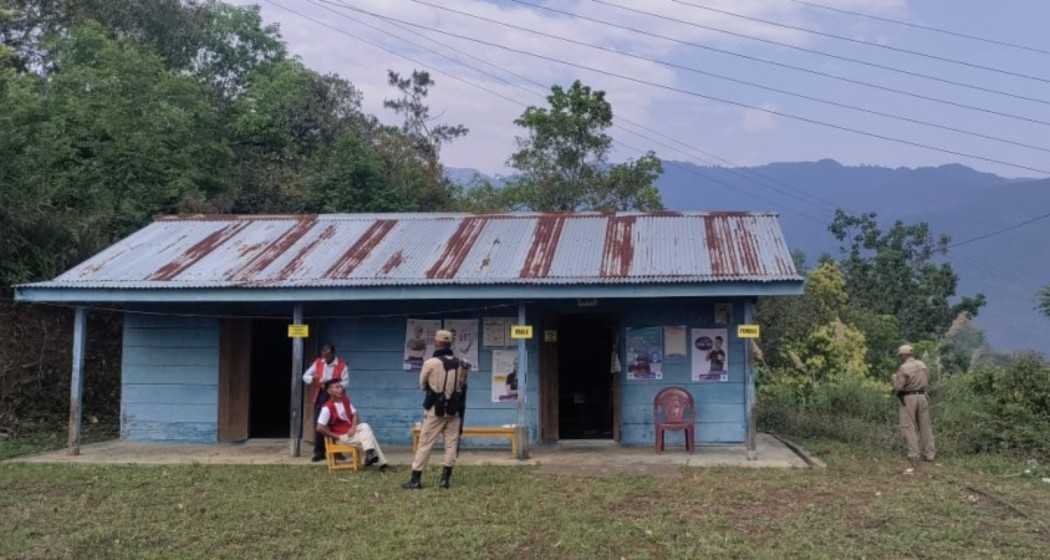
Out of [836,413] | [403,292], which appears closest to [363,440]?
[403,292]

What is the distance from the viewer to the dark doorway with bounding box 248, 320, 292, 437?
43.7ft

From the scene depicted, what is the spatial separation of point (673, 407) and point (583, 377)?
5.58ft

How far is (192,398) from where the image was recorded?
12.7 metres

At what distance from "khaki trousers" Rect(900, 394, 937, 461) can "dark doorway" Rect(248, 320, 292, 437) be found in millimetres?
8714

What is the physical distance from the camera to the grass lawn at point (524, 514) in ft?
21.6

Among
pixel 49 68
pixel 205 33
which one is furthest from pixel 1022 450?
pixel 205 33

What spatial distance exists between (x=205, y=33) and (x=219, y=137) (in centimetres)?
756

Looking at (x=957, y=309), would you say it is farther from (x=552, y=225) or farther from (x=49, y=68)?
(x=49, y=68)

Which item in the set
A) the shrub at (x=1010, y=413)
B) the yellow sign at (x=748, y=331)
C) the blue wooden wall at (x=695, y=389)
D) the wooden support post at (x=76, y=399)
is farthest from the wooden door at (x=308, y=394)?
the shrub at (x=1010, y=413)

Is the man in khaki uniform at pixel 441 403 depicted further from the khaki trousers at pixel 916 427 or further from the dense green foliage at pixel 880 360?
the dense green foliage at pixel 880 360

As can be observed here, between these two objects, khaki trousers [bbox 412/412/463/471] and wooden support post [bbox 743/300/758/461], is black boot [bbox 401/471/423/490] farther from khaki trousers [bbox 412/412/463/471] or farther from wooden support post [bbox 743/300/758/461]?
wooden support post [bbox 743/300/758/461]

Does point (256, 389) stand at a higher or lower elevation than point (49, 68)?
lower

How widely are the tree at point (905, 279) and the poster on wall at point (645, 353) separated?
28.1 meters

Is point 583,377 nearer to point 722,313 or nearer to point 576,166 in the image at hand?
point 722,313
